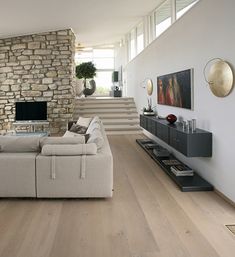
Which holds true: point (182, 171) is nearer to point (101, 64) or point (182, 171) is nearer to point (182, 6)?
point (182, 6)

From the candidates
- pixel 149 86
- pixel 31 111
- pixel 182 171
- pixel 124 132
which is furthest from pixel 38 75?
pixel 182 171

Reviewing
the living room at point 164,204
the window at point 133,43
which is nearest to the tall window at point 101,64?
the window at point 133,43

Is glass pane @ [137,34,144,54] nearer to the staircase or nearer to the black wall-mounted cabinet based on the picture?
the staircase

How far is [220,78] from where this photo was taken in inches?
152

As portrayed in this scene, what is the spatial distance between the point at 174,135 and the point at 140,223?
2.13 metres

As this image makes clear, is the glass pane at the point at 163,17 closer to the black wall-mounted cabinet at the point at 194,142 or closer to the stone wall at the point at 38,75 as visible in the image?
the stone wall at the point at 38,75

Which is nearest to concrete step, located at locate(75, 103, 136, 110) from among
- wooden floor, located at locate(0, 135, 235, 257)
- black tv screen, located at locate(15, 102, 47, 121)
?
black tv screen, located at locate(15, 102, 47, 121)

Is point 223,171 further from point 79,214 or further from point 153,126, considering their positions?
point 153,126

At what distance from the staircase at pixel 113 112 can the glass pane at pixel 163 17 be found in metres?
3.32

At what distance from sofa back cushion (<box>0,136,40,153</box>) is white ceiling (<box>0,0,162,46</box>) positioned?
3409 millimetres

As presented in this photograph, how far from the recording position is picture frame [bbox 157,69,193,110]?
17.0 ft

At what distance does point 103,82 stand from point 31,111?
695 cm

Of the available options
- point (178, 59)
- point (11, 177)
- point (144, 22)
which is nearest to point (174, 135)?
point (178, 59)

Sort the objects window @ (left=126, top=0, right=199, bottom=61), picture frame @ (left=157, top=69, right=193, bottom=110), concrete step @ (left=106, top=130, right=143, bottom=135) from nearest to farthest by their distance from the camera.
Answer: picture frame @ (left=157, top=69, right=193, bottom=110), window @ (left=126, top=0, right=199, bottom=61), concrete step @ (left=106, top=130, right=143, bottom=135)
